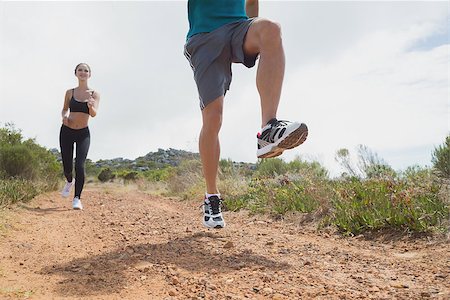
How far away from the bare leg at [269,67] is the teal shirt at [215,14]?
0.38m

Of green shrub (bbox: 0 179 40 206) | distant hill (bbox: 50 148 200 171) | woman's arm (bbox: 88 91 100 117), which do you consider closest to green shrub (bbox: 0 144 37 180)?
green shrub (bbox: 0 179 40 206)

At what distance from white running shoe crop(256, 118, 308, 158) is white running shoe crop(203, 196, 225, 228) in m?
0.71

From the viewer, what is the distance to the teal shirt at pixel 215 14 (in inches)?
124

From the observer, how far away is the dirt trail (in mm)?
2049

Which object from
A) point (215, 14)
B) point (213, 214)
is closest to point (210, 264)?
point (213, 214)

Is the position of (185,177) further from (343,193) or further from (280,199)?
(343,193)

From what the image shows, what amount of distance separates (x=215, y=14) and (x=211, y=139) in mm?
941

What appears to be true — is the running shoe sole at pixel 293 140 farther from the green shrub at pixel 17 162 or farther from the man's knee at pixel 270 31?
the green shrub at pixel 17 162

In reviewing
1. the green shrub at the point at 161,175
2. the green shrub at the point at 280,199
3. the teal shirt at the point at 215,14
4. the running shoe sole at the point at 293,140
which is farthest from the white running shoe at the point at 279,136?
the green shrub at the point at 161,175

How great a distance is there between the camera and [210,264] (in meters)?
2.51

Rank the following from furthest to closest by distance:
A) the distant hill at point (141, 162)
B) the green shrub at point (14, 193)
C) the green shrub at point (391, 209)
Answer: the distant hill at point (141, 162) < the green shrub at point (14, 193) < the green shrub at point (391, 209)

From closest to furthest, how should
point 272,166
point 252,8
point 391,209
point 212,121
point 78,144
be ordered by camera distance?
1. point 212,121
2. point 391,209
3. point 252,8
4. point 78,144
5. point 272,166

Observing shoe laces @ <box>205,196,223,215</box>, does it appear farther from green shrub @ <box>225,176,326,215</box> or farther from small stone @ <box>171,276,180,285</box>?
green shrub @ <box>225,176,326,215</box>

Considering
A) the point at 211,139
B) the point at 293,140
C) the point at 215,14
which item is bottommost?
the point at 293,140
